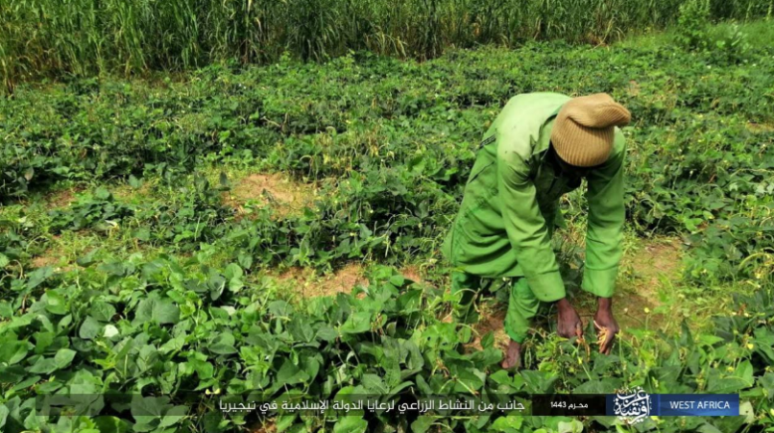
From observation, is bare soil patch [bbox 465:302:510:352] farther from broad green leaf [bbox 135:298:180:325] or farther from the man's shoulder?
broad green leaf [bbox 135:298:180:325]

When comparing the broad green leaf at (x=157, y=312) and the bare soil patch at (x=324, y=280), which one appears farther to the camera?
the bare soil patch at (x=324, y=280)

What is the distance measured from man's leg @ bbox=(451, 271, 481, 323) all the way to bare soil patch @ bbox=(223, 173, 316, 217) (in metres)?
1.64

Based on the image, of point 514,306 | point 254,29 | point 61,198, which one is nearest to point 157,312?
point 514,306

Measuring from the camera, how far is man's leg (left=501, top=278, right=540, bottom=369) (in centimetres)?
252

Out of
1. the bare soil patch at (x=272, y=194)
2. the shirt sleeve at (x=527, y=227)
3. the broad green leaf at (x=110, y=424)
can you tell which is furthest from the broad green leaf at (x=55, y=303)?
the shirt sleeve at (x=527, y=227)

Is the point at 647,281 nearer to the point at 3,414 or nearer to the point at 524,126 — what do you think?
the point at 524,126

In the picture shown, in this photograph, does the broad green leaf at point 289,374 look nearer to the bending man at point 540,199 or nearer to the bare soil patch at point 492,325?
the bending man at point 540,199

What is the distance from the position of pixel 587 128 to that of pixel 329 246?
7.39 feet

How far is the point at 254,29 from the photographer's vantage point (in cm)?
781

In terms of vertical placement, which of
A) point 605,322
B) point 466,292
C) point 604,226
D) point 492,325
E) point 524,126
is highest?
point 524,126

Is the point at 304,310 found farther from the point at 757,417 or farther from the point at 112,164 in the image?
the point at 112,164

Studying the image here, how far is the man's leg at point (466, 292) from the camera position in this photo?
9.07 ft

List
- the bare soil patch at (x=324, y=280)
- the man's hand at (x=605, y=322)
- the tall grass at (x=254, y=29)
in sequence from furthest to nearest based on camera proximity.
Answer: the tall grass at (x=254, y=29), the bare soil patch at (x=324, y=280), the man's hand at (x=605, y=322)

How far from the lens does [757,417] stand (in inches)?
85.8
